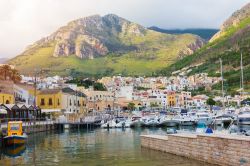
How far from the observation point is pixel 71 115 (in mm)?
103812

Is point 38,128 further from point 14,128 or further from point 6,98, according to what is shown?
point 14,128

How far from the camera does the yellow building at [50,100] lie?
332ft

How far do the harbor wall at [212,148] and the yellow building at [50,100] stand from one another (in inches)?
2866

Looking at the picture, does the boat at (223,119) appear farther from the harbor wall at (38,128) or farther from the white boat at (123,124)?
the harbor wall at (38,128)

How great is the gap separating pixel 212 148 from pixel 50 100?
8238 centimetres

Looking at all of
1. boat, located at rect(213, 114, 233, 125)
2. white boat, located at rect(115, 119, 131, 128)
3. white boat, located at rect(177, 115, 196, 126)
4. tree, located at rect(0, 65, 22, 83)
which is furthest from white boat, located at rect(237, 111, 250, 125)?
tree, located at rect(0, 65, 22, 83)

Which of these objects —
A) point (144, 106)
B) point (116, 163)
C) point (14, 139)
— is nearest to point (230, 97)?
point (144, 106)

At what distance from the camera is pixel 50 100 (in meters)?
102

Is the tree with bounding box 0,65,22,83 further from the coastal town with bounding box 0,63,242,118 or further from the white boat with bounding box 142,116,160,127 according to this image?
the white boat with bounding box 142,116,160,127

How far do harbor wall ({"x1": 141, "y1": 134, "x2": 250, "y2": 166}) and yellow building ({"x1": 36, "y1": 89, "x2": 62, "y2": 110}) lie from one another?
7280 cm

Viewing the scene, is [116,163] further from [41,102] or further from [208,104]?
[208,104]

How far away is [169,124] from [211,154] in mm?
67245

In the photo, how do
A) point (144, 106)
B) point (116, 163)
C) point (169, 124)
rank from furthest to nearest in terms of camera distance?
point (144, 106)
point (169, 124)
point (116, 163)

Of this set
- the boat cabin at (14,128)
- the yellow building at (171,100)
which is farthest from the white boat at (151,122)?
the yellow building at (171,100)
